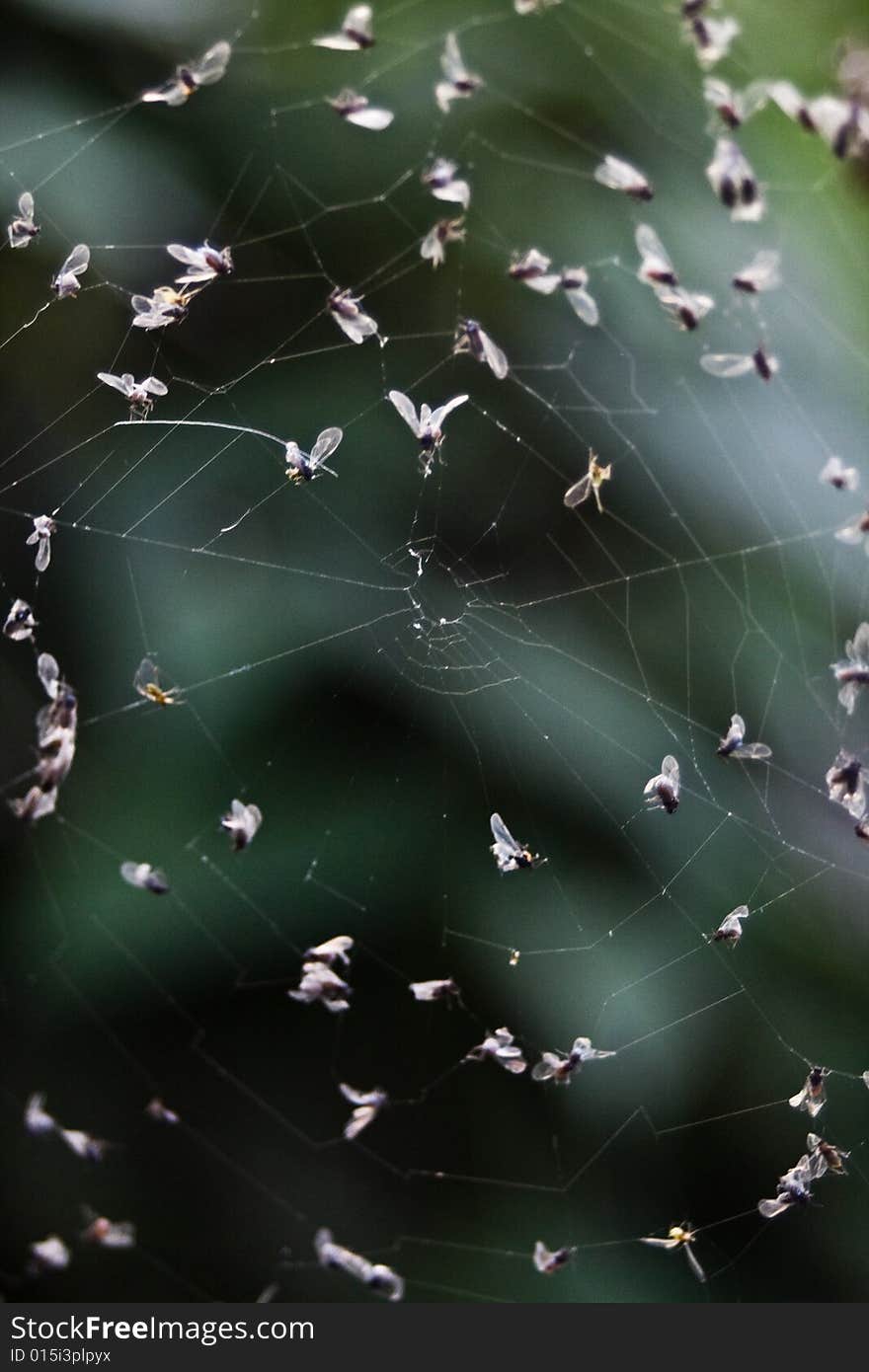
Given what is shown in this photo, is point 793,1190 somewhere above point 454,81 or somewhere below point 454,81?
below

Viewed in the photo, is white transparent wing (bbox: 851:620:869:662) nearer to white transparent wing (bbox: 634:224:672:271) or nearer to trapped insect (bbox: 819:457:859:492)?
trapped insect (bbox: 819:457:859:492)

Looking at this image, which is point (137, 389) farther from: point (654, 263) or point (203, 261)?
point (654, 263)

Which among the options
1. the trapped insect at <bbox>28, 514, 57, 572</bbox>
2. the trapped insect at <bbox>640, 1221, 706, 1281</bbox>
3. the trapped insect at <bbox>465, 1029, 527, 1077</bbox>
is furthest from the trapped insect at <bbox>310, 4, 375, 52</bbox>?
the trapped insect at <bbox>640, 1221, 706, 1281</bbox>

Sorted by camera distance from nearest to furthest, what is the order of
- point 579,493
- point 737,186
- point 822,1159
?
point 737,186 < point 822,1159 < point 579,493

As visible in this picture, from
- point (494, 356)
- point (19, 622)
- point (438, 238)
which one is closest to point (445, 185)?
point (438, 238)

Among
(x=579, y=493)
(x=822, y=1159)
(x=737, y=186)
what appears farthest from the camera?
(x=579, y=493)

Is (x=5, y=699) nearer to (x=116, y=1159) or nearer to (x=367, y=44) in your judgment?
(x=116, y=1159)
